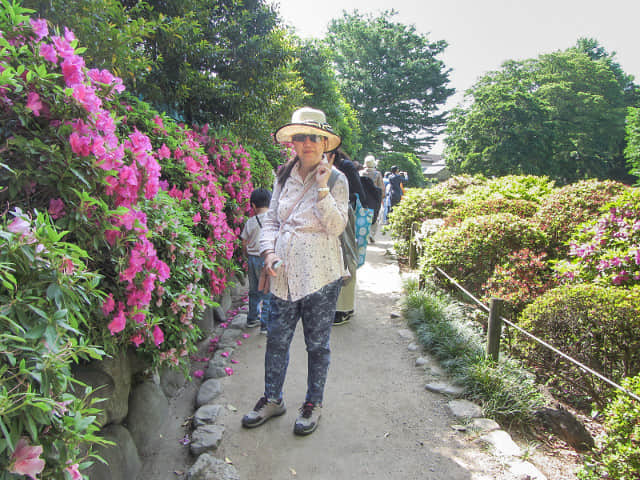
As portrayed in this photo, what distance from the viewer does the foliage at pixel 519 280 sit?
4355 millimetres

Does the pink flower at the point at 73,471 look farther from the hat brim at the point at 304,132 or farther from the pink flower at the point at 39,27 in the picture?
the hat brim at the point at 304,132

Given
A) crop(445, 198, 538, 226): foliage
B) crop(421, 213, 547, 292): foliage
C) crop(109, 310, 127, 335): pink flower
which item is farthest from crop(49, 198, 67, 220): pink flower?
crop(445, 198, 538, 226): foliage

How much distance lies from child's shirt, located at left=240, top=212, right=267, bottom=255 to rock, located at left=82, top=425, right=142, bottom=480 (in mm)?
2198

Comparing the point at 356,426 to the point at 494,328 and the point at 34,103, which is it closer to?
the point at 494,328

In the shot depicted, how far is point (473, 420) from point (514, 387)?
19.8 inches

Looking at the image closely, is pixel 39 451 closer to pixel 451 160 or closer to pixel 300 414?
pixel 300 414

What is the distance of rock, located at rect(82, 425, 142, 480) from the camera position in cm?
193

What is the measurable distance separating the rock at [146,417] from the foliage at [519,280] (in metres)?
3.42

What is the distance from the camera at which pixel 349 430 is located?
286 centimetres

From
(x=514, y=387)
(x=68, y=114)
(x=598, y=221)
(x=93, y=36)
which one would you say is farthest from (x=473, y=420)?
(x=93, y=36)

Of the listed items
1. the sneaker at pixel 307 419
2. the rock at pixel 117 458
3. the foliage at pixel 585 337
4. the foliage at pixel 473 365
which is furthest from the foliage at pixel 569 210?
the rock at pixel 117 458

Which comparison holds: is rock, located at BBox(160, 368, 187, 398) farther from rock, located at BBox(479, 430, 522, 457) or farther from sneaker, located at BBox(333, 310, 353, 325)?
rock, located at BBox(479, 430, 522, 457)

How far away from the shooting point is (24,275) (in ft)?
4.16

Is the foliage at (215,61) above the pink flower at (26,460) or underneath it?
above
